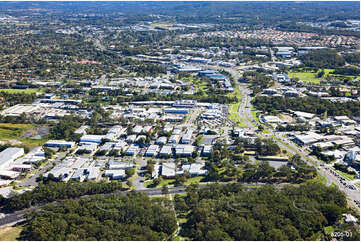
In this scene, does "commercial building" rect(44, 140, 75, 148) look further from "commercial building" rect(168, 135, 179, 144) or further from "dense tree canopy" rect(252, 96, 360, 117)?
"dense tree canopy" rect(252, 96, 360, 117)

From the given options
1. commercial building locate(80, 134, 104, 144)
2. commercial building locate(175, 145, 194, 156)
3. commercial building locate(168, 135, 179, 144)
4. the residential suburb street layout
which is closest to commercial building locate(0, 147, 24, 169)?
the residential suburb street layout

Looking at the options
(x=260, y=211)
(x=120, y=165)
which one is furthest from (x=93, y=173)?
(x=260, y=211)

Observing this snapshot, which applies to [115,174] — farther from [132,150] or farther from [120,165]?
[132,150]

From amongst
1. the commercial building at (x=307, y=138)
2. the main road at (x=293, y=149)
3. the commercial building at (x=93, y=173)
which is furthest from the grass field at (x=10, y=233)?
the commercial building at (x=307, y=138)

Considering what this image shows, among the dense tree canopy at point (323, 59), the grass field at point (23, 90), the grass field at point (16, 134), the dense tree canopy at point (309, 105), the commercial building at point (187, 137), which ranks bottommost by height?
the grass field at point (16, 134)

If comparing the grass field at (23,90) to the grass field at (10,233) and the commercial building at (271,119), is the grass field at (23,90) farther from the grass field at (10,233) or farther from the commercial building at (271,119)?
the commercial building at (271,119)

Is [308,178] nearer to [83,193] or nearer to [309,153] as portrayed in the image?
[309,153]

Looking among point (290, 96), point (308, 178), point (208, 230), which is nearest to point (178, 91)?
point (290, 96)
